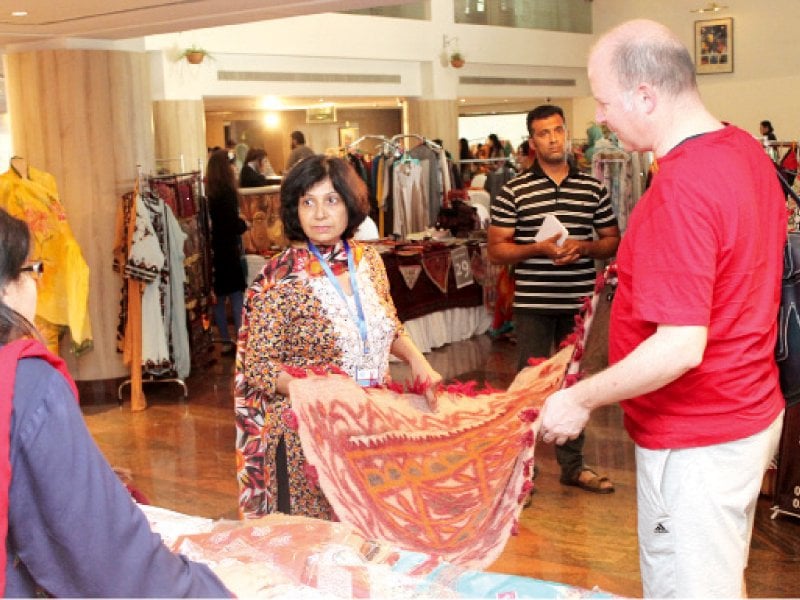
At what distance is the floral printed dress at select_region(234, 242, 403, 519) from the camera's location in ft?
11.0

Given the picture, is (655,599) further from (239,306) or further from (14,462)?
(239,306)

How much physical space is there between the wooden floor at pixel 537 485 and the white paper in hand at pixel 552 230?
1.23 m

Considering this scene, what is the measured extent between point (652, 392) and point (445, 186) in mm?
9223

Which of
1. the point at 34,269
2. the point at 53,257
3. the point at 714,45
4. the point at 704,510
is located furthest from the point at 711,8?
the point at 34,269

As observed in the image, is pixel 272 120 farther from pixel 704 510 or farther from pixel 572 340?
pixel 704 510

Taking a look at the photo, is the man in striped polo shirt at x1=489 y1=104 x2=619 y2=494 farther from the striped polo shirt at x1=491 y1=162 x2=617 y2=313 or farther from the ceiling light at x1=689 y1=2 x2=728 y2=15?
the ceiling light at x1=689 y1=2 x2=728 y2=15

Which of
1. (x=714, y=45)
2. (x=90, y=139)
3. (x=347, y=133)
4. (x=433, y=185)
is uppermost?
(x=714, y=45)

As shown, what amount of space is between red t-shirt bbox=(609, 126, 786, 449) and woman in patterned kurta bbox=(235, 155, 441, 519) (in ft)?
3.76

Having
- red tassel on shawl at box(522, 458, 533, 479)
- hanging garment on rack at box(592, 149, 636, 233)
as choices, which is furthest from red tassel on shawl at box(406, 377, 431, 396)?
hanging garment on rack at box(592, 149, 636, 233)

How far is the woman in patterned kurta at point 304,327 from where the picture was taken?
3.35 metres

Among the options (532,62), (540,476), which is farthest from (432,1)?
(540,476)

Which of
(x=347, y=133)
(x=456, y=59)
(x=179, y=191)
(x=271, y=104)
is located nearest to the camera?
(x=179, y=191)

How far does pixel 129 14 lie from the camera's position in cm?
667

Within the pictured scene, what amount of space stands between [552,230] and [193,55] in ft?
30.0
